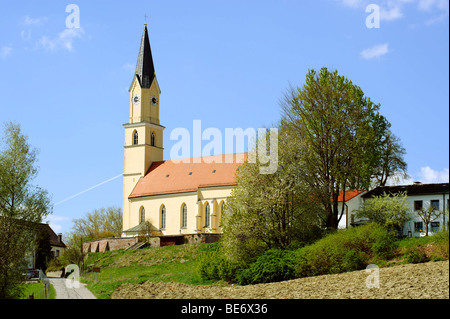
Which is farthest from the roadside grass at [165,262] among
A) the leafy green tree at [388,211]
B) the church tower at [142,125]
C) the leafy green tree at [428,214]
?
the church tower at [142,125]

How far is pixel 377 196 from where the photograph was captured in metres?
45.8

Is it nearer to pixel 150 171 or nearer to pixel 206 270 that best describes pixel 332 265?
pixel 206 270

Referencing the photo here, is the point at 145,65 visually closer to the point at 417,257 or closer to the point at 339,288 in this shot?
the point at 417,257

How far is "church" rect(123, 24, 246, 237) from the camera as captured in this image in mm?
67500

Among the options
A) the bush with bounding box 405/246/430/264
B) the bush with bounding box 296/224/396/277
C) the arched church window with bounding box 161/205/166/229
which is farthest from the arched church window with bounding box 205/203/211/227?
the bush with bounding box 405/246/430/264

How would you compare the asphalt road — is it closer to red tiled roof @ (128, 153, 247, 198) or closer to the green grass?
the green grass

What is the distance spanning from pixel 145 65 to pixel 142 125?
790 cm

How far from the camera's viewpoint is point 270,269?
106 feet

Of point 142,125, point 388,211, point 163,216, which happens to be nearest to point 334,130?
point 388,211

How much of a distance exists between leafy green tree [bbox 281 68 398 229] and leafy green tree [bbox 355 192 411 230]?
1938mm

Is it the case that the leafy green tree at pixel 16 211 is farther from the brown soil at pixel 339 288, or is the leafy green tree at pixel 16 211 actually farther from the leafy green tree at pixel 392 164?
the leafy green tree at pixel 392 164

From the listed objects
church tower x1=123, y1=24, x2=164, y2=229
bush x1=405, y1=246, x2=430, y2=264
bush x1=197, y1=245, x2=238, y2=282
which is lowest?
bush x1=197, y1=245, x2=238, y2=282

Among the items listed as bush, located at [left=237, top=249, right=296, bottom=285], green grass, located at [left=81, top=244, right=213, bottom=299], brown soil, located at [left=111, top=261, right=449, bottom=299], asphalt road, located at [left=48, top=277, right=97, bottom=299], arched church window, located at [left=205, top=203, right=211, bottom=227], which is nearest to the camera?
brown soil, located at [left=111, top=261, right=449, bottom=299]

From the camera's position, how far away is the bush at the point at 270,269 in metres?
32.3
